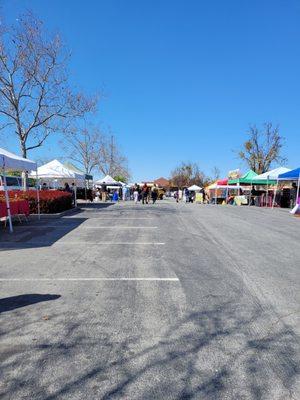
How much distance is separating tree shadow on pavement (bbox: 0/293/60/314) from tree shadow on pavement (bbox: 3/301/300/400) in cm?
98

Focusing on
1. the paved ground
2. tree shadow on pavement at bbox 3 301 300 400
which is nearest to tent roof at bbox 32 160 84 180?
the paved ground

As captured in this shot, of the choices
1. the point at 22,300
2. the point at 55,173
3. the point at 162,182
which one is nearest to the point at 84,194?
the point at 55,173

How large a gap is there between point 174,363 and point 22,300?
281cm

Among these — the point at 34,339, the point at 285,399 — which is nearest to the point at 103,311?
the point at 34,339

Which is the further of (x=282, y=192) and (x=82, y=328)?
(x=282, y=192)

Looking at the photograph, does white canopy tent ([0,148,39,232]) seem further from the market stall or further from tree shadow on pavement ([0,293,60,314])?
the market stall

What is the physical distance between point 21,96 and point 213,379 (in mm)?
23863

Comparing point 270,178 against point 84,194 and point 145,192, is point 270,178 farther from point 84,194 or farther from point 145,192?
point 84,194

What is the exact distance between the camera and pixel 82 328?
15.6 feet

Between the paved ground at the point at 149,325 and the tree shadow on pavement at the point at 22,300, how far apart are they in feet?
0.05

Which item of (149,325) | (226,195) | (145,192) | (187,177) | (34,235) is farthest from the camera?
(187,177)

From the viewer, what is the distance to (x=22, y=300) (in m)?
5.89

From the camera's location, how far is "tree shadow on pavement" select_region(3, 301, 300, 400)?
3.39 m

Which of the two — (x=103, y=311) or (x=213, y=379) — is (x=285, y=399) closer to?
(x=213, y=379)
